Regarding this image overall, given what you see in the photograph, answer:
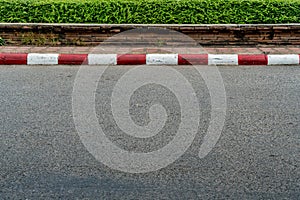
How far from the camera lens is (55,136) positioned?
3873 mm

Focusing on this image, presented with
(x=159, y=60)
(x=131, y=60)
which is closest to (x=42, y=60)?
(x=131, y=60)

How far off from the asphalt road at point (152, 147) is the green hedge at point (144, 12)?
1851 mm

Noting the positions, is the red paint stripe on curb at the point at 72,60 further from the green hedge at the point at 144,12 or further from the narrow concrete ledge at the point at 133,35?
the green hedge at the point at 144,12

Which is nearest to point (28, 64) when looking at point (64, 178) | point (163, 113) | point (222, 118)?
point (163, 113)

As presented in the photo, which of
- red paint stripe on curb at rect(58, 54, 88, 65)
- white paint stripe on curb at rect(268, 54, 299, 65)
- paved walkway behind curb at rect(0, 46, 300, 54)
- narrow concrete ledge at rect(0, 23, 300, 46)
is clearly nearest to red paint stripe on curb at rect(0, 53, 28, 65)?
paved walkway behind curb at rect(0, 46, 300, 54)

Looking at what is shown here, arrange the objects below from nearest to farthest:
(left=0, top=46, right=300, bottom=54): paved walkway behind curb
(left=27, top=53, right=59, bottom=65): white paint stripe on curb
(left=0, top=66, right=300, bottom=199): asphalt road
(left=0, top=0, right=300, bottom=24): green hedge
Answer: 1. (left=0, top=66, right=300, bottom=199): asphalt road
2. (left=27, top=53, right=59, bottom=65): white paint stripe on curb
3. (left=0, top=46, right=300, bottom=54): paved walkway behind curb
4. (left=0, top=0, right=300, bottom=24): green hedge

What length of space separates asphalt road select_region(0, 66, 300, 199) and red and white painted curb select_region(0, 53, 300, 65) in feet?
2.62

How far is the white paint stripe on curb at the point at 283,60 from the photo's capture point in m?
6.48

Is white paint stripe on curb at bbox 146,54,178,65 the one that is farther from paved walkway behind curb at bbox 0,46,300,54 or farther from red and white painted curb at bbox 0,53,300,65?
paved walkway behind curb at bbox 0,46,300,54

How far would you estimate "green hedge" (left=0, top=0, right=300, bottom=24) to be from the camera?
7.25m

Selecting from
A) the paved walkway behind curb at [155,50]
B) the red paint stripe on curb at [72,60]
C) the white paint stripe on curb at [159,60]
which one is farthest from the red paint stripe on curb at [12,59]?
the white paint stripe on curb at [159,60]

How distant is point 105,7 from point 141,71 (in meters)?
1.67

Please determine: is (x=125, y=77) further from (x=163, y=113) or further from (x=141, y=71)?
(x=163, y=113)

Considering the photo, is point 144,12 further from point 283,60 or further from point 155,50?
point 283,60
